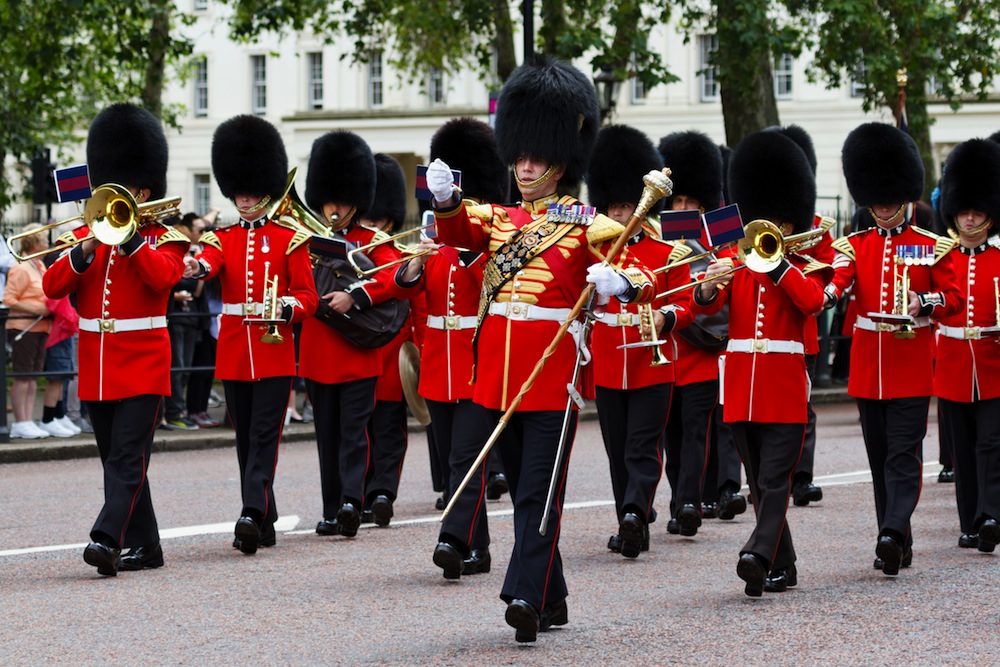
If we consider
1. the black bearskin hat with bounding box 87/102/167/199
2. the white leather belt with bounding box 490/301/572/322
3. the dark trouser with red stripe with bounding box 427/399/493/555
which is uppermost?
the black bearskin hat with bounding box 87/102/167/199

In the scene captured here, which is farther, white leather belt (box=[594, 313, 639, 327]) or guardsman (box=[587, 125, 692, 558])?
white leather belt (box=[594, 313, 639, 327])

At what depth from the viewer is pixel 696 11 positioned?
2159cm

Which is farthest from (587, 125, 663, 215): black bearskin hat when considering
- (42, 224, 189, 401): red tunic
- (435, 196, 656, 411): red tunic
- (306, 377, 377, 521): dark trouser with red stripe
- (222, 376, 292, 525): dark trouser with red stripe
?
(435, 196, 656, 411): red tunic

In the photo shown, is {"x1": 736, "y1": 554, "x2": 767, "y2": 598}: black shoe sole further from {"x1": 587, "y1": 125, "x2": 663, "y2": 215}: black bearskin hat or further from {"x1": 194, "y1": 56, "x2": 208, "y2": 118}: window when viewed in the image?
{"x1": 194, "y1": 56, "x2": 208, "y2": 118}: window

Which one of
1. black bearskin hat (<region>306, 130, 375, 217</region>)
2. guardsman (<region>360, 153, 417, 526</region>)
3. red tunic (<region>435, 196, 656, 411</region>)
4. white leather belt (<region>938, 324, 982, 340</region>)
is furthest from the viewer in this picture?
black bearskin hat (<region>306, 130, 375, 217</region>)

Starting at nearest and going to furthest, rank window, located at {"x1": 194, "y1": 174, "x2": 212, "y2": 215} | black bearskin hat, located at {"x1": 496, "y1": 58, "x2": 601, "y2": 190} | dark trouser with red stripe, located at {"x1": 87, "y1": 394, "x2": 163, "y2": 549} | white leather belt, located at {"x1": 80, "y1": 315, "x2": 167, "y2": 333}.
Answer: black bearskin hat, located at {"x1": 496, "y1": 58, "x2": 601, "y2": 190} → dark trouser with red stripe, located at {"x1": 87, "y1": 394, "x2": 163, "y2": 549} → white leather belt, located at {"x1": 80, "y1": 315, "x2": 167, "y2": 333} → window, located at {"x1": 194, "y1": 174, "x2": 212, "y2": 215}

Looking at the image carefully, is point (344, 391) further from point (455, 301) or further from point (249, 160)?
point (249, 160)

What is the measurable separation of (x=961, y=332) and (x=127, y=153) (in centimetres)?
406

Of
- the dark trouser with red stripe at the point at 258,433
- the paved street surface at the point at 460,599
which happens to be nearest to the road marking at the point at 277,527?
the paved street surface at the point at 460,599

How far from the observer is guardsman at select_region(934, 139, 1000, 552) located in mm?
8586

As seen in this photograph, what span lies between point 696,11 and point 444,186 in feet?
52.5

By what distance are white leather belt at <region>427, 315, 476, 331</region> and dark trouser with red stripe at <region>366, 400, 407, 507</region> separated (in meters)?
0.91

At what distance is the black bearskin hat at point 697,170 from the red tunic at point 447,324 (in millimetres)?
1871

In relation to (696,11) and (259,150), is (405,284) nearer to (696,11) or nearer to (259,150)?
(259,150)
